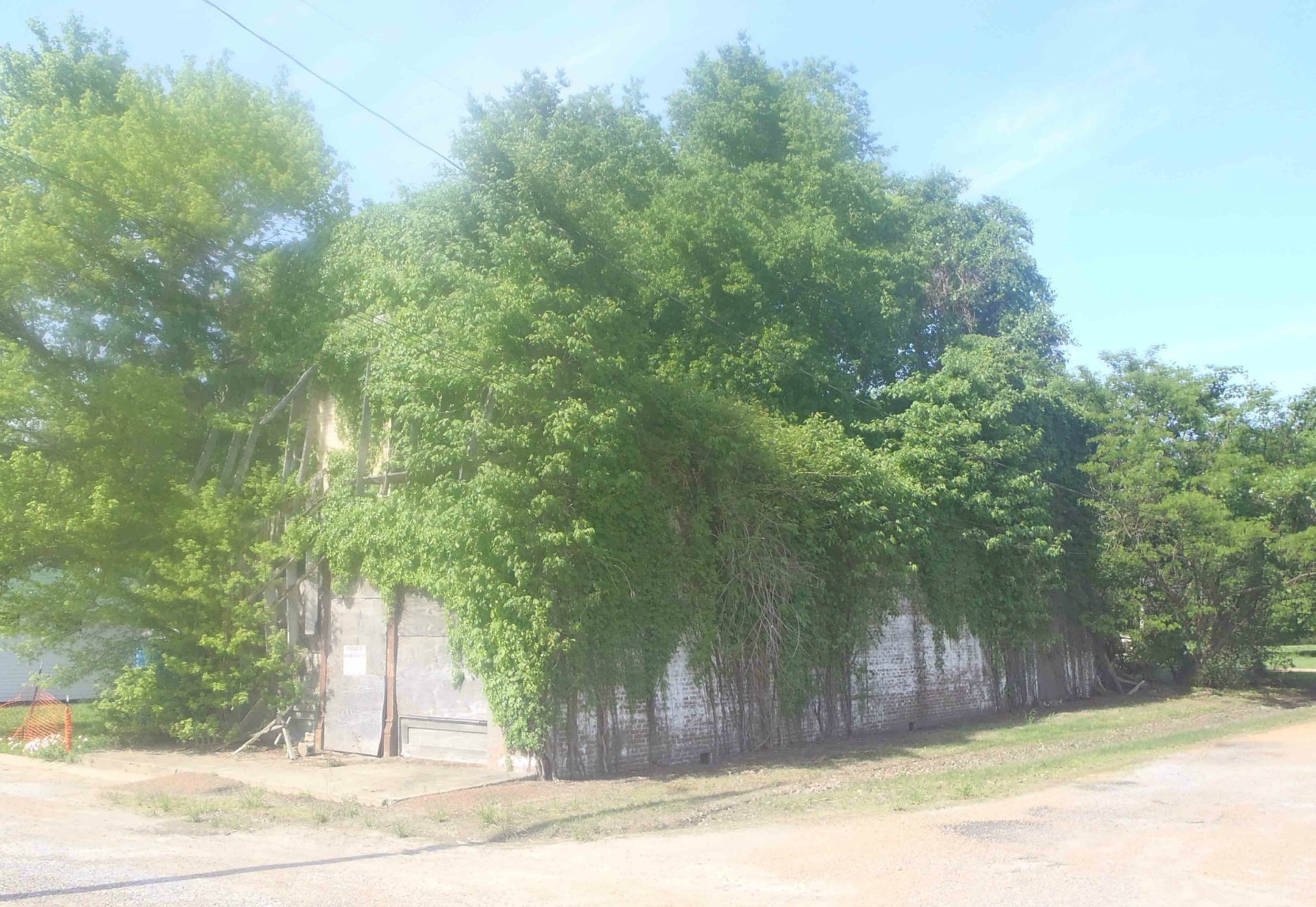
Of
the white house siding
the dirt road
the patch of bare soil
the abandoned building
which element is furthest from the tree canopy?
the white house siding

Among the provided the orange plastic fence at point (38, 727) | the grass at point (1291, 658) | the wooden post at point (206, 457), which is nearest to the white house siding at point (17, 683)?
the orange plastic fence at point (38, 727)

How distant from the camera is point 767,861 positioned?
8.52 meters

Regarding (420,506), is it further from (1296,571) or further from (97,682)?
(1296,571)

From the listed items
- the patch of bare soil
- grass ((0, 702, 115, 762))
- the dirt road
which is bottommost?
the dirt road

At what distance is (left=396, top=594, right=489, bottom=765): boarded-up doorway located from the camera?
567 inches

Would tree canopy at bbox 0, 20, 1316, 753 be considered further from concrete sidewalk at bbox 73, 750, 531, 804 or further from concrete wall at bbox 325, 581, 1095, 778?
concrete sidewalk at bbox 73, 750, 531, 804

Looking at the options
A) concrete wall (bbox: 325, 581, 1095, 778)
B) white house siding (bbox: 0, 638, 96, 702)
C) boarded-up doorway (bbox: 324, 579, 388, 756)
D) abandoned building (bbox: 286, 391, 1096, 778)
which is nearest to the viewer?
concrete wall (bbox: 325, 581, 1095, 778)

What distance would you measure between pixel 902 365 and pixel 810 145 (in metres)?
6.15

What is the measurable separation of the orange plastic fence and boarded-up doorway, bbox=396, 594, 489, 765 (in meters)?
5.52

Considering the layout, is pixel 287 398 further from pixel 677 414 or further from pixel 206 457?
pixel 677 414

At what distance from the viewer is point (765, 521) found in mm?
15672

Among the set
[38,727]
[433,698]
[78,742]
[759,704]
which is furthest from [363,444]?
[38,727]

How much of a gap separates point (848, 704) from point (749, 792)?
19.7ft

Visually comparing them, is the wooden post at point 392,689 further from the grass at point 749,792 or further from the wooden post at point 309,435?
the wooden post at point 309,435
